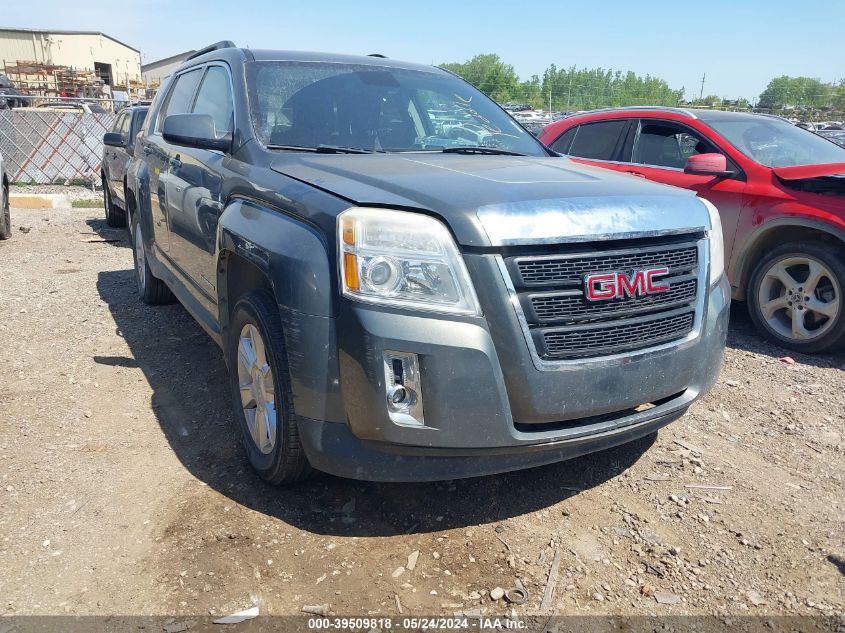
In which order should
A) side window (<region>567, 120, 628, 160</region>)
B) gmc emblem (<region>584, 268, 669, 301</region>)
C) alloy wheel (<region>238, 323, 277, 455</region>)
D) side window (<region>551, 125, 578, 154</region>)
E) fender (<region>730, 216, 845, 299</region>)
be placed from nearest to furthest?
gmc emblem (<region>584, 268, 669, 301</region>) → alloy wheel (<region>238, 323, 277, 455</region>) → fender (<region>730, 216, 845, 299</region>) → side window (<region>567, 120, 628, 160</region>) → side window (<region>551, 125, 578, 154</region>)

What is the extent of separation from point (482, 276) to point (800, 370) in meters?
3.37

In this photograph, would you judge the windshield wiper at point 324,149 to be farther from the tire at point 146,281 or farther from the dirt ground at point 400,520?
the tire at point 146,281

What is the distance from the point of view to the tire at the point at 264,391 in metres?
2.67

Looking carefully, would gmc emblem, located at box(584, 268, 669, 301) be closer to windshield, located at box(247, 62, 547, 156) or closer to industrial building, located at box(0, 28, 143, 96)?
windshield, located at box(247, 62, 547, 156)

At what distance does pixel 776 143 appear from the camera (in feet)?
18.7

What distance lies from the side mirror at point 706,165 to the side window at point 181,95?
3.57 meters

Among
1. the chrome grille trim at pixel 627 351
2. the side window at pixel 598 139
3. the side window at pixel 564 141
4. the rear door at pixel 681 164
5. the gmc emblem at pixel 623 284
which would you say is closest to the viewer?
the chrome grille trim at pixel 627 351

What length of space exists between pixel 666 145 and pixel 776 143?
2.84 ft

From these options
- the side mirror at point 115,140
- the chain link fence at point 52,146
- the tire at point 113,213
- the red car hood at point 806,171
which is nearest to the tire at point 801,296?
the red car hood at point 806,171

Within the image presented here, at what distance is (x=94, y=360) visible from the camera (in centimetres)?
466

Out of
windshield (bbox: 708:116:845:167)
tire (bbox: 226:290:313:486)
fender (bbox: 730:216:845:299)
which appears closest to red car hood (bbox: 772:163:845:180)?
windshield (bbox: 708:116:845:167)

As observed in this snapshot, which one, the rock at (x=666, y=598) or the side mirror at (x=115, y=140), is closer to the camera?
the rock at (x=666, y=598)

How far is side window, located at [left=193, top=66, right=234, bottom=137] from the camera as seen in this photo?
3.56 m

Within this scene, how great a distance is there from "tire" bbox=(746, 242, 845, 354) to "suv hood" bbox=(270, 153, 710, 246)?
2.48 meters
